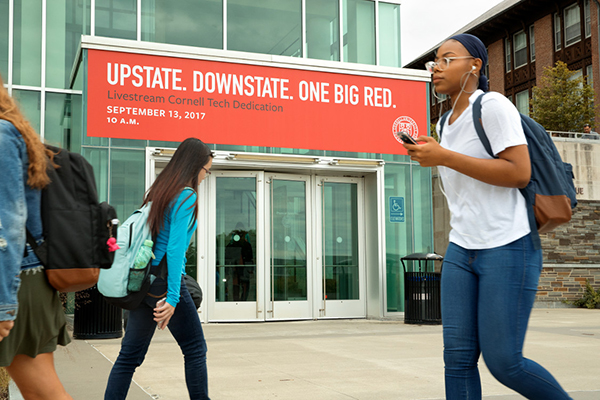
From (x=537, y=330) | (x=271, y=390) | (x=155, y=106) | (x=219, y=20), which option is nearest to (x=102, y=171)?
(x=155, y=106)

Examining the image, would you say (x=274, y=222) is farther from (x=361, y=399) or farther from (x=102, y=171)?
(x=361, y=399)

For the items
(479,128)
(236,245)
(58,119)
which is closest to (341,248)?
(236,245)

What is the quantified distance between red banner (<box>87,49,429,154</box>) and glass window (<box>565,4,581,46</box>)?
1014 inches

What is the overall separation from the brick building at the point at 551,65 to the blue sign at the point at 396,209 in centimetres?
496

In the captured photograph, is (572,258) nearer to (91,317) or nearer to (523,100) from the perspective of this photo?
(91,317)

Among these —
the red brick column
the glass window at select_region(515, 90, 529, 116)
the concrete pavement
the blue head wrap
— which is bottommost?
the concrete pavement

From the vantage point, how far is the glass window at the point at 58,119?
1275 centimetres

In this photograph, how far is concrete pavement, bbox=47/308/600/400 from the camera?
213 inches

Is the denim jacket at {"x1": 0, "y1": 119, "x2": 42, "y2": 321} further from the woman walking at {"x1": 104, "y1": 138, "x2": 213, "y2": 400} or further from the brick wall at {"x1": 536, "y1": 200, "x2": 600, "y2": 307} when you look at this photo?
the brick wall at {"x1": 536, "y1": 200, "x2": 600, "y2": 307}

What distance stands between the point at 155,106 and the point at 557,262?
1303cm

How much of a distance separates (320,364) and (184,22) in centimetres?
825

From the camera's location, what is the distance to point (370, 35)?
13945mm

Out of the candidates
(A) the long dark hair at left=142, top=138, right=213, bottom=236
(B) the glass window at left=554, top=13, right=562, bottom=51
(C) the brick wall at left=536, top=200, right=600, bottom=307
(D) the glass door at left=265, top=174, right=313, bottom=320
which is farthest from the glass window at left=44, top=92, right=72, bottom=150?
(B) the glass window at left=554, top=13, right=562, bottom=51

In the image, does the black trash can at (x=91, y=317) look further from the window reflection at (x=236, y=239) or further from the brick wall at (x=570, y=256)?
the brick wall at (x=570, y=256)
